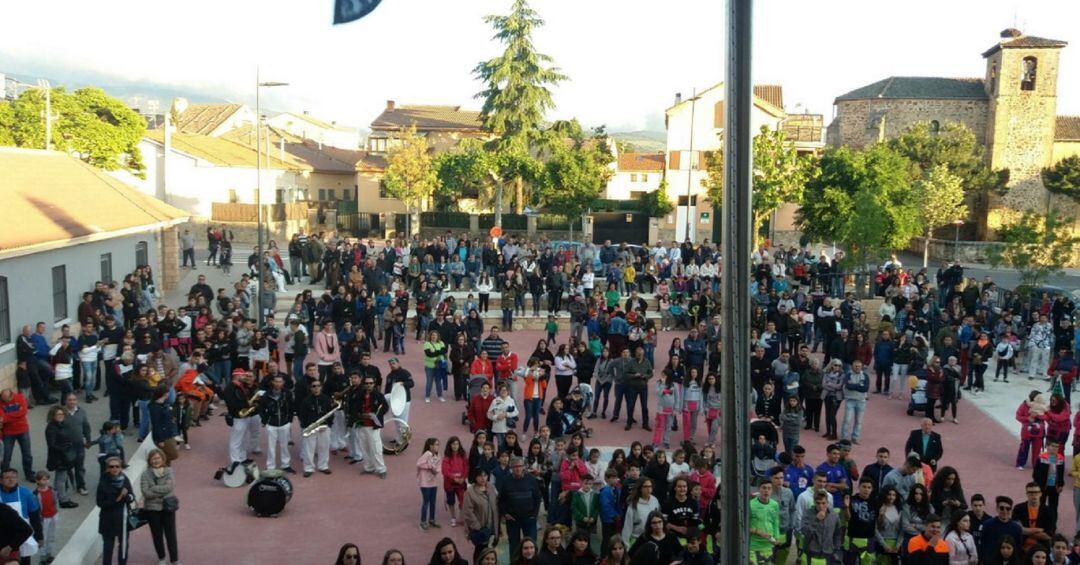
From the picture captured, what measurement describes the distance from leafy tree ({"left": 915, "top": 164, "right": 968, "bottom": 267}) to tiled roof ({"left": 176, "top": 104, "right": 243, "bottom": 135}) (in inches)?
2071

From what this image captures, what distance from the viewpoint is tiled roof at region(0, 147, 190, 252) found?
17641 millimetres

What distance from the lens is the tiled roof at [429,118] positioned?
60.4m

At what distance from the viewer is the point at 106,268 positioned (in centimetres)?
2205

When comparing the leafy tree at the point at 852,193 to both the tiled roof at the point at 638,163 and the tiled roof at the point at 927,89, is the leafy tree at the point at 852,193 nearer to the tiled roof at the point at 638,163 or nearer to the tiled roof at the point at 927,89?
the tiled roof at the point at 927,89

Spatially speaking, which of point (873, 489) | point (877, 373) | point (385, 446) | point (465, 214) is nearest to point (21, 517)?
point (385, 446)

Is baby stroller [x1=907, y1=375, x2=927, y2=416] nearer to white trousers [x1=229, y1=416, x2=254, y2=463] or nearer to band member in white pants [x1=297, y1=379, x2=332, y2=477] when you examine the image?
band member in white pants [x1=297, y1=379, x2=332, y2=477]

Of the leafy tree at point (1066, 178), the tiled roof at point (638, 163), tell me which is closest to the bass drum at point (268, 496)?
the tiled roof at point (638, 163)

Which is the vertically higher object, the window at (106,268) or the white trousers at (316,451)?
the window at (106,268)

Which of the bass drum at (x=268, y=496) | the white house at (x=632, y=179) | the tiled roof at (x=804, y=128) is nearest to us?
the bass drum at (x=268, y=496)

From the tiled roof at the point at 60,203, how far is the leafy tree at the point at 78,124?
47.0 ft

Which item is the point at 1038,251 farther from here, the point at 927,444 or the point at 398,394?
the point at 398,394

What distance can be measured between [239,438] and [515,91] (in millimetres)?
33606

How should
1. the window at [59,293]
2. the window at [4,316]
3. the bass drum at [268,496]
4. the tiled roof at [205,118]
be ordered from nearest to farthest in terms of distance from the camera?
the bass drum at [268,496], the window at [4,316], the window at [59,293], the tiled roof at [205,118]

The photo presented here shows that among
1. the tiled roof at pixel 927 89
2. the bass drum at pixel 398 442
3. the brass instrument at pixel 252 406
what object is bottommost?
the bass drum at pixel 398 442
